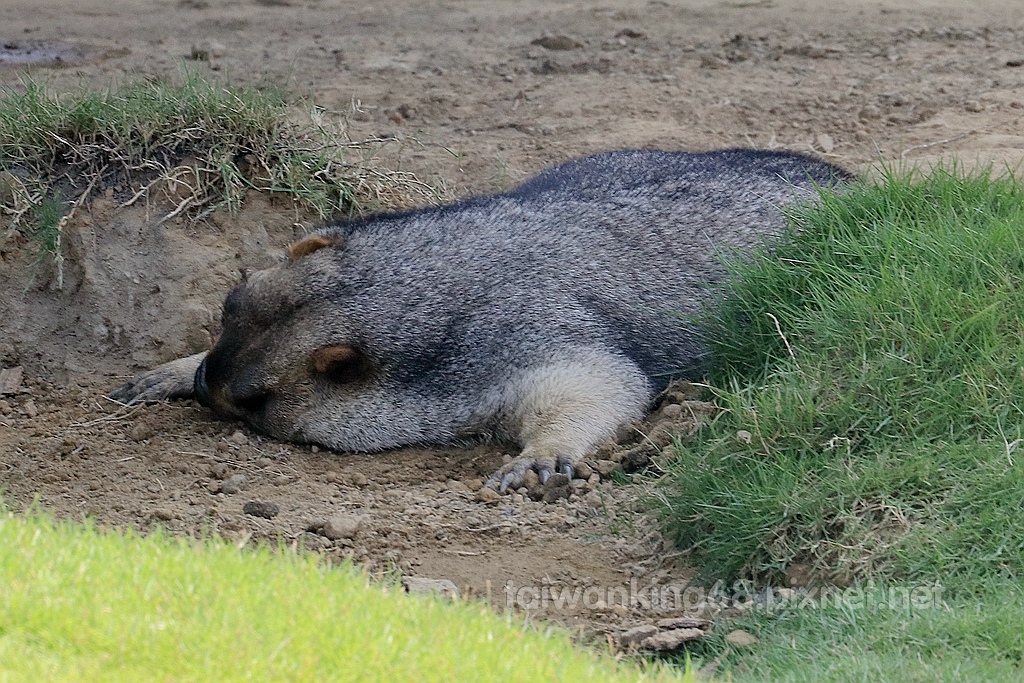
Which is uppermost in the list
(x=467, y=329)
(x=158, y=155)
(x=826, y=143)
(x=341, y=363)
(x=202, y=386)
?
(x=158, y=155)

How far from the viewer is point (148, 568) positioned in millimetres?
3193

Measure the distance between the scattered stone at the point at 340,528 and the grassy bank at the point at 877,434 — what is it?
1.08 m

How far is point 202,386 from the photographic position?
5809mm

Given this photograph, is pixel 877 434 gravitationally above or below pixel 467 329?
above

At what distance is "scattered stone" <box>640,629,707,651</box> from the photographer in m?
3.89

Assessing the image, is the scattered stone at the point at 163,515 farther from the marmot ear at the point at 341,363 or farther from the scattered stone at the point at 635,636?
the scattered stone at the point at 635,636

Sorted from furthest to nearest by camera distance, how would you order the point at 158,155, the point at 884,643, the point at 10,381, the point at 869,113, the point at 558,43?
the point at 558,43 < the point at 869,113 < the point at 158,155 < the point at 10,381 < the point at 884,643

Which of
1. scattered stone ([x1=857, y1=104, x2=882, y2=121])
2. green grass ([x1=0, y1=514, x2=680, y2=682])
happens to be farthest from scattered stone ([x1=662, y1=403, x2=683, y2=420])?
scattered stone ([x1=857, y1=104, x2=882, y2=121])

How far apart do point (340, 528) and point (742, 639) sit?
1.49 m

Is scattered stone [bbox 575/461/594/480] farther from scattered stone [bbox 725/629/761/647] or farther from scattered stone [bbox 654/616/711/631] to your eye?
scattered stone [bbox 725/629/761/647]

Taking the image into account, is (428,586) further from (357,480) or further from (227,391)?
(227,391)

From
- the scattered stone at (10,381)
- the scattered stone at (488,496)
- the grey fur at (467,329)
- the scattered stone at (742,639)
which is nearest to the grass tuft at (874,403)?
the scattered stone at (742,639)

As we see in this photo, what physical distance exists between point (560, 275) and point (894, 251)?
150 cm

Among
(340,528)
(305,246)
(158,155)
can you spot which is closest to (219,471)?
(340,528)
